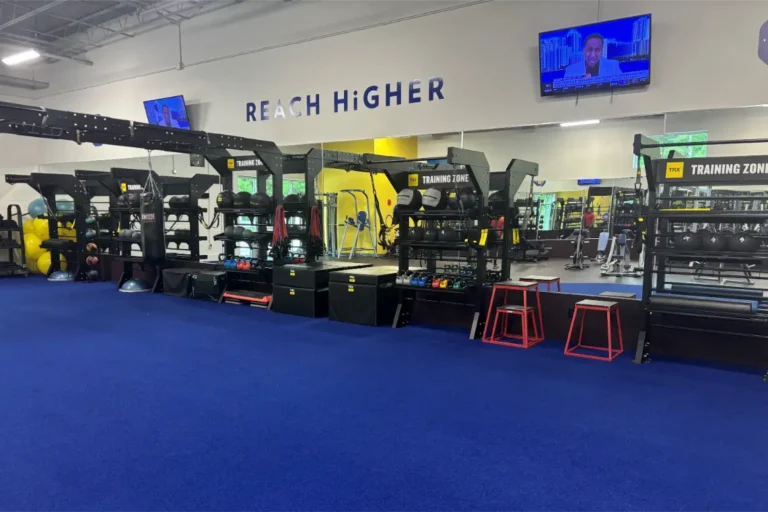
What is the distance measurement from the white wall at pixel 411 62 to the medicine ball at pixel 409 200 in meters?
1.59

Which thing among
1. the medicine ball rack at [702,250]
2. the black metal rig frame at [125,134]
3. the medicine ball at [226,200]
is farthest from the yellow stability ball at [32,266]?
the medicine ball rack at [702,250]

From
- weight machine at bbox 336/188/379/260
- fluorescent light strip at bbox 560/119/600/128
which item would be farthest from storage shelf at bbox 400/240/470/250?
weight machine at bbox 336/188/379/260

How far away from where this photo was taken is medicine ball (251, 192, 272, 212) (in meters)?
7.89

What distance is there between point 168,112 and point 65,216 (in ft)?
10.5

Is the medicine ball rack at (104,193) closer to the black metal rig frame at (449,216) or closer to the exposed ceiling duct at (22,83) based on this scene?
the exposed ceiling duct at (22,83)

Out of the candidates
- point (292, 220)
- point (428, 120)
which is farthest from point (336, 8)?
point (292, 220)

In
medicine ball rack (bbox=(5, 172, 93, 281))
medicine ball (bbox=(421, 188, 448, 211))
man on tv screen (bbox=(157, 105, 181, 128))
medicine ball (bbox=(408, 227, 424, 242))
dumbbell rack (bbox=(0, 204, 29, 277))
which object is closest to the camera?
medicine ball (bbox=(421, 188, 448, 211))

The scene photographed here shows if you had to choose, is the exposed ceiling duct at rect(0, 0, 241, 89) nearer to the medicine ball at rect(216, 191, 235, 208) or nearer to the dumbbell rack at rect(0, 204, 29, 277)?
the dumbbell rack at rect(0, 204, 29, 277)

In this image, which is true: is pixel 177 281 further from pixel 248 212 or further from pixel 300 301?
pixel 300 301

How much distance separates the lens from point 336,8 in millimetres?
8492

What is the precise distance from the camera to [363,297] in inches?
252

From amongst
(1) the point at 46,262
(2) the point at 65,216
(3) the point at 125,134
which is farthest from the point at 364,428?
(1) the point at 46,262

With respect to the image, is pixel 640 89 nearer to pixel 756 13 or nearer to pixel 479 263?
pixel 756 13

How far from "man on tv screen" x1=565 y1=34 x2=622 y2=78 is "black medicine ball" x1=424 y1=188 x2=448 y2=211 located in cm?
222
